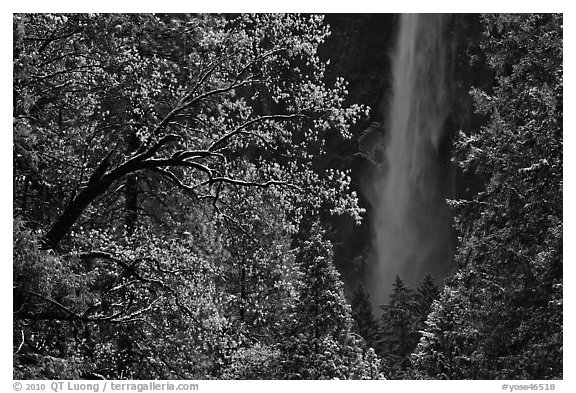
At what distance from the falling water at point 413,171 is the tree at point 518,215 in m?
30.9

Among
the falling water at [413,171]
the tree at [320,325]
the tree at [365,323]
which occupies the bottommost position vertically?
the tree at [320,325]

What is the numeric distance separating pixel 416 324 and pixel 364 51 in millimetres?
29017

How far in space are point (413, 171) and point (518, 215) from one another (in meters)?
33.6

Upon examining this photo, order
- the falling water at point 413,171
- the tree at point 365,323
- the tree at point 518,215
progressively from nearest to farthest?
the tree at point 518,215 < the tree at point 365,323 < the falling water at point 413,171

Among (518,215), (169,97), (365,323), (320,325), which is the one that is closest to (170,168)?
(169,97)

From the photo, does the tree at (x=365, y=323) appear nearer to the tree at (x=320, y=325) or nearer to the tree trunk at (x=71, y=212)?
the tree at (x=320, y=325)

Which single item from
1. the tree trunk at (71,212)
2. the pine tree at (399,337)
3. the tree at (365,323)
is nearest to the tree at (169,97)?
the tree trunk at (71,212)

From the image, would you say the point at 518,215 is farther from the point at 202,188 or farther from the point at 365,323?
the point at 365,323

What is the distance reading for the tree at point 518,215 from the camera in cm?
1065

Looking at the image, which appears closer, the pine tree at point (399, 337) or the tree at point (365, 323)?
the pine tree at point (399, 337)

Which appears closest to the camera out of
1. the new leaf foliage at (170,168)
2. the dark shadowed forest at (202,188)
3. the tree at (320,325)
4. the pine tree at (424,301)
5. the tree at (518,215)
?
the dark shadowed forest at (202,188)

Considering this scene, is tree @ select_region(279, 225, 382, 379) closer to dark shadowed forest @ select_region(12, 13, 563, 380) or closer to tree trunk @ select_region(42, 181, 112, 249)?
dark shadowed forest @ select_region(12, 13, 563, 380)

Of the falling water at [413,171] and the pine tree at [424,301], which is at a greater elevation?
the falling water at [413,171]

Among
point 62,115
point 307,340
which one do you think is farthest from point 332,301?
point 62,115
